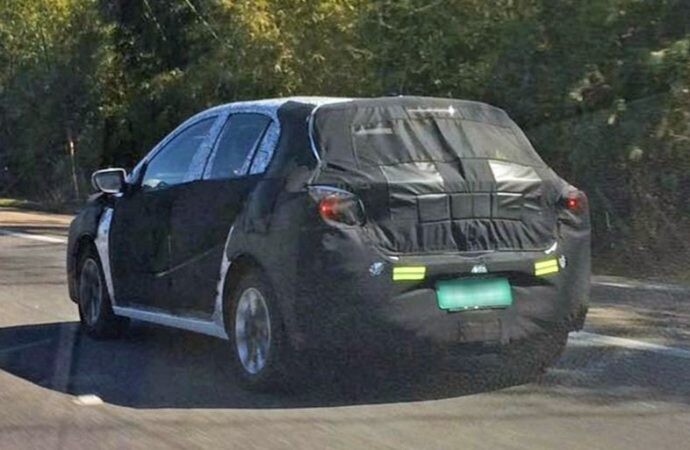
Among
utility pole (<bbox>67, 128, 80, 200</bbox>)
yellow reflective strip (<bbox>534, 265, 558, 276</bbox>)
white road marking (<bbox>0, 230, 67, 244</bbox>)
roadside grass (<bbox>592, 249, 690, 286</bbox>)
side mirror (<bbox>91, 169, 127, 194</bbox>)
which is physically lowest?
utility pole (<bbox>67, 128, 80, 200</bbox>)

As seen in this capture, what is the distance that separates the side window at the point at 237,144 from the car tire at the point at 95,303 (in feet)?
5.63

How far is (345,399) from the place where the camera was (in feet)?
24.4

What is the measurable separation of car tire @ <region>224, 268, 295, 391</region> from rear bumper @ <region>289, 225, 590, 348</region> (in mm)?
182

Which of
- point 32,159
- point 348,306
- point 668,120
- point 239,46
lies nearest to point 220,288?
point 348,306

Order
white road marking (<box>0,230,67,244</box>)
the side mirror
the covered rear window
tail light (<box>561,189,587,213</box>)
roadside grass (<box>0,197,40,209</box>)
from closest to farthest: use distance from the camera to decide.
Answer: the covered rear window → tail light (<box>561,189,587,213</box>) → the side mirror → white road marking (<box>0,230,67,244</box>) → roadside grass (<box>0,197,40,209</box>)

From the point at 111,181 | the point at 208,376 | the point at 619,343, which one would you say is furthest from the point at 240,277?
the point at 619,343

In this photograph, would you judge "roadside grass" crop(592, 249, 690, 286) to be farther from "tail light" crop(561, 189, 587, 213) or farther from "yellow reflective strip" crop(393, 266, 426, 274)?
"yellow reflective strip" crop(393, 266, 426, 274)

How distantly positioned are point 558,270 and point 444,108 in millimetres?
1165

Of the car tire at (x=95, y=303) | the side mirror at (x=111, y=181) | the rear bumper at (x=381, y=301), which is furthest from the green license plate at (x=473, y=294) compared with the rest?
the car tire at (x=95, y=303)

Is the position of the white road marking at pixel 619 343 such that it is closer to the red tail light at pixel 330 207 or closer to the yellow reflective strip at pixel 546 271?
the yellow reflective strip at pixel 546 271

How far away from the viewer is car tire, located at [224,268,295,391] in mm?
7336

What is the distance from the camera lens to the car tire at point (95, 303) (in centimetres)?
953

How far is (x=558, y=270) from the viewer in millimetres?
7531

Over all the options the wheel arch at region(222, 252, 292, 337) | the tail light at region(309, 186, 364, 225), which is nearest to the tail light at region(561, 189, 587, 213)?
the tail light at region(309, 186, 364, 225)
